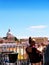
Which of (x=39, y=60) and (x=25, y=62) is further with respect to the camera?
(x=25, y=62)

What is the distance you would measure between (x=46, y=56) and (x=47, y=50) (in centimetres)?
13

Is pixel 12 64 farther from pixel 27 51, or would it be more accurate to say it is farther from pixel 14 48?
pixel 14 48

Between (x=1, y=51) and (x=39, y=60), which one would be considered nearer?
(x=39, y=60)

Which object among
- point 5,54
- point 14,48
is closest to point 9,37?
point 14,48

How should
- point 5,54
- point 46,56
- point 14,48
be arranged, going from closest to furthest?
point 46,56, point 5,54, point 14,48

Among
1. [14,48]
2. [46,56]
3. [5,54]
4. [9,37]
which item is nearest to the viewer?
[46,56]

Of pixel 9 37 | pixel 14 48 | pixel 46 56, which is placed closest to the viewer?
pixel 46 56

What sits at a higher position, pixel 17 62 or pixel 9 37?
pixel 9 37

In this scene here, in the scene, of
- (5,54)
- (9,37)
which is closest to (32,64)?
(5,54)

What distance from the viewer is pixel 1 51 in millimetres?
6105

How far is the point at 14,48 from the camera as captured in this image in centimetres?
644

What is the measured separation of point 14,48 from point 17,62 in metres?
0.86

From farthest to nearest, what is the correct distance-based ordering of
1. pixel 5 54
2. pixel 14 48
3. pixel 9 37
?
pixel 9 37
pixel 14 48
pixel 5 54

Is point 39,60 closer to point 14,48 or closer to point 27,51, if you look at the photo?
point 27,51
